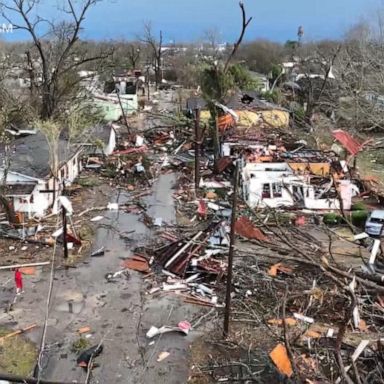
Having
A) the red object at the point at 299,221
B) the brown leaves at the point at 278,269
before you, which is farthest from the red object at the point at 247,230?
the red object at the point at 299,221

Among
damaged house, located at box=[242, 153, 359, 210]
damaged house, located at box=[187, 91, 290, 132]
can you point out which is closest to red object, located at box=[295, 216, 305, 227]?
damaged house, located at box=[242, 153, 359, 210]

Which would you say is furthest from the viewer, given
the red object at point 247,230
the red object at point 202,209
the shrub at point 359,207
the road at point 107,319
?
the shrub at point 359,207

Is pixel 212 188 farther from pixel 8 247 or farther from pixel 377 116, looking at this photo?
pixel 377 116

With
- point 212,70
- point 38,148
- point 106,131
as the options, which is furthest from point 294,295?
point 212,70

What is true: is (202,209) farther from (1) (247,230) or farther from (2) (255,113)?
(2) (255,113)

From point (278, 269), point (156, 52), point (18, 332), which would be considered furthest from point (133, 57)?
point (18, 332)

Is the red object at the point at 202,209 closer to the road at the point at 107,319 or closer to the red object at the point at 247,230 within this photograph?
the road at the point at 107,319

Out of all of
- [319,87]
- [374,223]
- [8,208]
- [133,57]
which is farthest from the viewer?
[133,57]

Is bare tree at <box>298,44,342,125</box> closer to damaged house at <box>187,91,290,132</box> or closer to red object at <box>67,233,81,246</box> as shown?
damaged house at <box>187,91,290,132</box>
